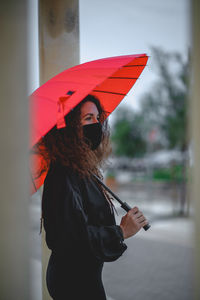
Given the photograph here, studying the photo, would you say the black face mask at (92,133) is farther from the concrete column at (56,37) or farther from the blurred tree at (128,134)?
the blurred tree at (128,134)

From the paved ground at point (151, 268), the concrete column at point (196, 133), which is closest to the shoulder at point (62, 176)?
the concrete column at point (196, 133)

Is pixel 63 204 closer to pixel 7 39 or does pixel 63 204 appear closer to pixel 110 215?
pixel 110 215

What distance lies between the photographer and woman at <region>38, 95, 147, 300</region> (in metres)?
1.42

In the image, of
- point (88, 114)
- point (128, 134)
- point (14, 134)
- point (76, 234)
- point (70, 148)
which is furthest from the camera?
point (128, 134)

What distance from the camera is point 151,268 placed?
14.8ft

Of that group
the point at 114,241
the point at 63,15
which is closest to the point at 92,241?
the point at 114,241

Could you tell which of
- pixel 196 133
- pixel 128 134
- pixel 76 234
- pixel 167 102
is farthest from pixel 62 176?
pixel 128 134

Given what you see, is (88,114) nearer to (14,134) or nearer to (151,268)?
(14,134)

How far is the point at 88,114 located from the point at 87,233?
67 centimetres

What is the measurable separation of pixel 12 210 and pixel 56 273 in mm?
698

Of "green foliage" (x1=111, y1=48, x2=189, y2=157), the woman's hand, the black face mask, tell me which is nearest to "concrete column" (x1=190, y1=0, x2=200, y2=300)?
the woman's hand

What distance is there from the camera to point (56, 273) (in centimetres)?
162

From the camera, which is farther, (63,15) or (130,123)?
(130,123)

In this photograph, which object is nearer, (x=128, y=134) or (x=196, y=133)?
(x=196, y=133)
